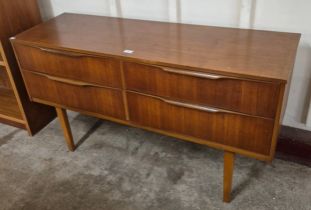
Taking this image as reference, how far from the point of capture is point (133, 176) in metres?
1.64

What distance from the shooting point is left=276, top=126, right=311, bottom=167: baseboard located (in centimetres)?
160

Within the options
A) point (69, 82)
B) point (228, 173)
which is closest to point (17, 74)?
point (69, 82)

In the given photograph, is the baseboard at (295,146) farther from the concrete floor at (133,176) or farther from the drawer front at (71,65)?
the drawer front at (71,65)

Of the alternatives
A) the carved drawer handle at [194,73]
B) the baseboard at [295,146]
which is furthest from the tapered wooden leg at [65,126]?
the baseboard at [295,146]

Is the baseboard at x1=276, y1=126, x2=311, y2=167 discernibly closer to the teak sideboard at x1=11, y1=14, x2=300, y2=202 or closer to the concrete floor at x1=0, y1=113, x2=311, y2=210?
the concrete floor at x1=0, y1=113, x2=311, y2=210


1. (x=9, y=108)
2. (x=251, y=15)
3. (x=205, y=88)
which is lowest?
(x=9, y=108)

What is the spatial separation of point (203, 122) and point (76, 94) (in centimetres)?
61

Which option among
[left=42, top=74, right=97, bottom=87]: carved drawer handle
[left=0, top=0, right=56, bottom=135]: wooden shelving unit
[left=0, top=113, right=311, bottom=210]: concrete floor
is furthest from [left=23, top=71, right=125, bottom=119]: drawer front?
[left=0, top=113, right=311, bottom=210]: concrete floor

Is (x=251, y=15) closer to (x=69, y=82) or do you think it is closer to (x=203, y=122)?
(x=203, y=122)

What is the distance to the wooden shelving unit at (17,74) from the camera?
1.68 meters

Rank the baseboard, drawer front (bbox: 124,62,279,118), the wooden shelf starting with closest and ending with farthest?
drawer front (bbox: 124,62,279,118), the baseboard, the wooden shelf

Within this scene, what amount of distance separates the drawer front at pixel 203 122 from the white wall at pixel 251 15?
20.6 inches

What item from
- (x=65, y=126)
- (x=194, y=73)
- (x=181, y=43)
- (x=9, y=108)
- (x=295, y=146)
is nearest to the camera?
(x=194, y=73)

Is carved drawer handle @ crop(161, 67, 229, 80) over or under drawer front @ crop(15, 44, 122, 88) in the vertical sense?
over
